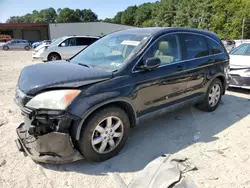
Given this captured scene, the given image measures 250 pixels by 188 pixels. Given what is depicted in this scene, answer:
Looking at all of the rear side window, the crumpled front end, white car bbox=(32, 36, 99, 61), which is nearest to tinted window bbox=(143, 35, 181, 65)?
the rear side window

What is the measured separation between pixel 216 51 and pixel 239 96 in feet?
6.47

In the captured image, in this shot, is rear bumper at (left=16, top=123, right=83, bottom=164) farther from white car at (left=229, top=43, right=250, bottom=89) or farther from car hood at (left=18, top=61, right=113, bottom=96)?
white car at (left=229, top=43, right=250, bottom=89)

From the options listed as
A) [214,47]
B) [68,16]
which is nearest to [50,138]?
[214,47]

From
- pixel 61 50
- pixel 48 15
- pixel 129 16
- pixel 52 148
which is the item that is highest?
pixel 48 15

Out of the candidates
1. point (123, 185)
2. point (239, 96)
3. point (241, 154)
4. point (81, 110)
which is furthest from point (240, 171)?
point (239, 96)

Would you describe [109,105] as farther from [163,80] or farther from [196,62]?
[196,62]

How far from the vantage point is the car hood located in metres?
Result: 2.66

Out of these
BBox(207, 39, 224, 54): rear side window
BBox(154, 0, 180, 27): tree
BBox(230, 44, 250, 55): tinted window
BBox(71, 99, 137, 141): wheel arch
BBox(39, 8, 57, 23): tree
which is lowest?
BBox(71, 99, 137, 141): wheel arch

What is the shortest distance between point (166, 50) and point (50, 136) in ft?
7.18

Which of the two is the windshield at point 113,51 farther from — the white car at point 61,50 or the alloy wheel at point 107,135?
the white car at point 61,50

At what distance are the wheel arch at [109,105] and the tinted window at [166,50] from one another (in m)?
0.75

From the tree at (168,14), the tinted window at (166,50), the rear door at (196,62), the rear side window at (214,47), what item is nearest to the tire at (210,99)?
the rear door at (196,62)

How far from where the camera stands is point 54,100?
255cm

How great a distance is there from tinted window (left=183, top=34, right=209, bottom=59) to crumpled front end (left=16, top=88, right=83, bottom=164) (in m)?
2.45
